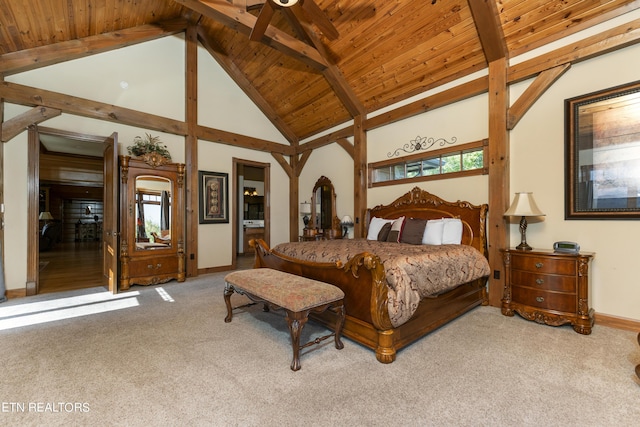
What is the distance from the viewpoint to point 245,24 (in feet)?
11.9

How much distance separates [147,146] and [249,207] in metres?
5.25

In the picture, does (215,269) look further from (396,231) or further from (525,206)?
(525,206)

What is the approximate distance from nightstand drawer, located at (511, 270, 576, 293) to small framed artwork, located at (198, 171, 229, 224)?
5.15 metres

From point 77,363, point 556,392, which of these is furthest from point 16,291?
point 556,392

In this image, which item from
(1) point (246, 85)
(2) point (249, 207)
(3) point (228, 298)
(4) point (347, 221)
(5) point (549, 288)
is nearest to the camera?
(5) point (549, 288)

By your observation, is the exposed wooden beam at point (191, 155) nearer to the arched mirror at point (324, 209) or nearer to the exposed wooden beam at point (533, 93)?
the arched mirror at point (324, 209)

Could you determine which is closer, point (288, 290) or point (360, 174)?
point (288, 290)

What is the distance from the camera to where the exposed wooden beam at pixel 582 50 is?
8.69 ft

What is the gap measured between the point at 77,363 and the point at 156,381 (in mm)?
786

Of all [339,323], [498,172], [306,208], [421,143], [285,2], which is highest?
[285,2]

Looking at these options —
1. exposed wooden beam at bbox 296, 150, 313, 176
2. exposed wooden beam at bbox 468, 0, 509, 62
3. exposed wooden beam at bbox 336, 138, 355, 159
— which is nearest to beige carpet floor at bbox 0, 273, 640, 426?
exposed wooden beam at bbox 468, 0, 509, 62

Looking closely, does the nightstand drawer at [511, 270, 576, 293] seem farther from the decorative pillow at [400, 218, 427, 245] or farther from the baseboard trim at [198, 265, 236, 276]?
the baseboard trim at [198, 265, 236, 276]

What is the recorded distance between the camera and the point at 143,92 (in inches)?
192

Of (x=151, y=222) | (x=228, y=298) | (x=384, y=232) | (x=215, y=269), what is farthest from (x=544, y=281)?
(x=151, y=222)
